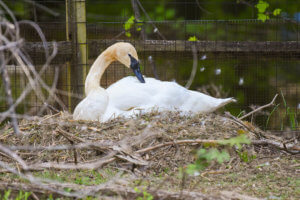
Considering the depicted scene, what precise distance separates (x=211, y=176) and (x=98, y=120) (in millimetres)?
1807

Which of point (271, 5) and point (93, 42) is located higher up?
point (271, 5)

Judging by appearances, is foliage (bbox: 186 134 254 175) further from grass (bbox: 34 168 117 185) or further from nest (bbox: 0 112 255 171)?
grass (bbox: 34 168 117 185)

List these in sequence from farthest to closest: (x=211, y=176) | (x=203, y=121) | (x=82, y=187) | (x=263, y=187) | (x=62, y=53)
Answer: (x=62, y=53) < (x=203, y=121) < (x=211, y=176) < (x=263, y=187) < (x=82, y=187)

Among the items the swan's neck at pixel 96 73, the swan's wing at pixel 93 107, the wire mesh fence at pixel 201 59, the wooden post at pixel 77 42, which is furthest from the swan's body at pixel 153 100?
the wooden post at pixel 77 42

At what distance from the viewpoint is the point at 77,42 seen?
6.06m

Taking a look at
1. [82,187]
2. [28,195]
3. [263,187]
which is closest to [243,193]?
[263,187]

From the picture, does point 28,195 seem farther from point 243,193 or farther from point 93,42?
point 93,42

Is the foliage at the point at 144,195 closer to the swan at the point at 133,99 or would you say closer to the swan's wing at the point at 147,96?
the swan at the point at 133,99

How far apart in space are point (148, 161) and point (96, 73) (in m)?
2.13

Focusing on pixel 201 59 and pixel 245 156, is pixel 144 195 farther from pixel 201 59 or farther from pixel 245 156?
pixel 201 59

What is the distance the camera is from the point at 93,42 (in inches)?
245

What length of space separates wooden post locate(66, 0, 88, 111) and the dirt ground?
47.4 inches

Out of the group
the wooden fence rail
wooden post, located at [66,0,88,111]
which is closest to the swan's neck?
wooden post, located at [66,0,88,111]

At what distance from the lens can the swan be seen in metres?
5.36
